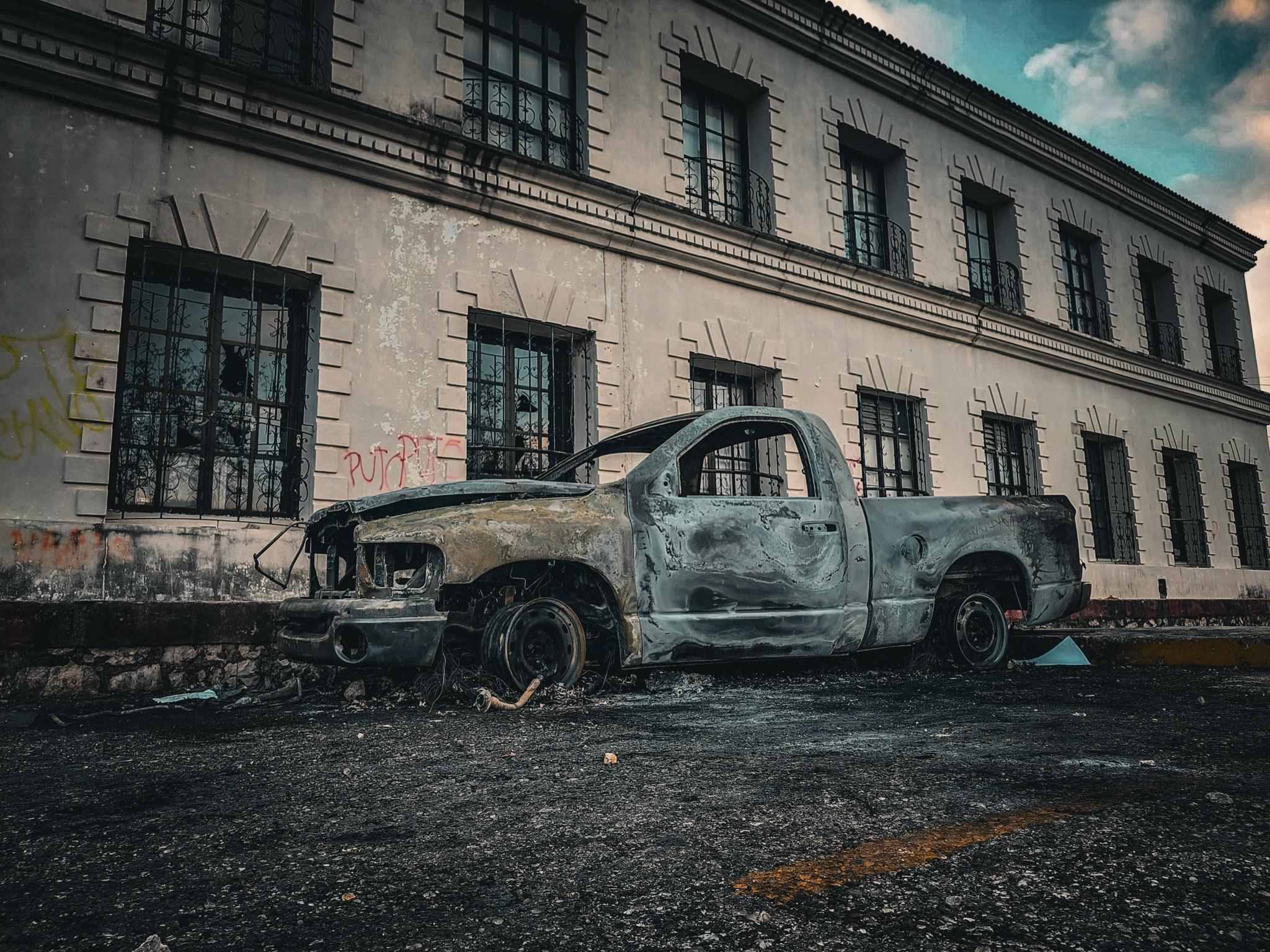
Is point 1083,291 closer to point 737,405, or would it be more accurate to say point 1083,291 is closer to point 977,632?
point 737,405

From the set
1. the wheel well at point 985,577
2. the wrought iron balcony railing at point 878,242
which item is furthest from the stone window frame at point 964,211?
the wheel well at point 985,577

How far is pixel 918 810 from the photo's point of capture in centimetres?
220

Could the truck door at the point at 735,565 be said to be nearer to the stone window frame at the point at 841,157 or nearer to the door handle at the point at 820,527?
the door handle at the point at 820,527

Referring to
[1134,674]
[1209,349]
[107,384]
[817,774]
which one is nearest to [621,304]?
[107,384]

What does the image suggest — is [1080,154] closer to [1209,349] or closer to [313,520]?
[1209,349]

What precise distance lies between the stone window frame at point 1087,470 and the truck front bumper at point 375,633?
42.8 feet

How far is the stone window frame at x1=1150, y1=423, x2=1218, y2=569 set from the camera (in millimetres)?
15992

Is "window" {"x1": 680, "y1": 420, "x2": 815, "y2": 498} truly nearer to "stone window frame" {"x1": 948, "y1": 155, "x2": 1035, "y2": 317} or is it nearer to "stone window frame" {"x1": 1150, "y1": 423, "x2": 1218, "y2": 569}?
"stone window frame" {"x1": 948, "y1": 155, "x2": 1035, "y2": 317}

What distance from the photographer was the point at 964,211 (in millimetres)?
13797

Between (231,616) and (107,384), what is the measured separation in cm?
208

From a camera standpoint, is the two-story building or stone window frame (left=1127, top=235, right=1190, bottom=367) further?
stone window frame (left=1127, top=235, right=1190, bottom=367)

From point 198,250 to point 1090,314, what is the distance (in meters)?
15.9

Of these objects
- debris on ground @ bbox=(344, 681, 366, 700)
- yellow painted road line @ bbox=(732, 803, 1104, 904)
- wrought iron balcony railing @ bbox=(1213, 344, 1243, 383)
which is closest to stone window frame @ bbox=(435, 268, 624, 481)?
debris on ground @ bbox=(344, 681, 366, 700)

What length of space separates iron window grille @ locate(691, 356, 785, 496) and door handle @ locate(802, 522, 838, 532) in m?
4.79
